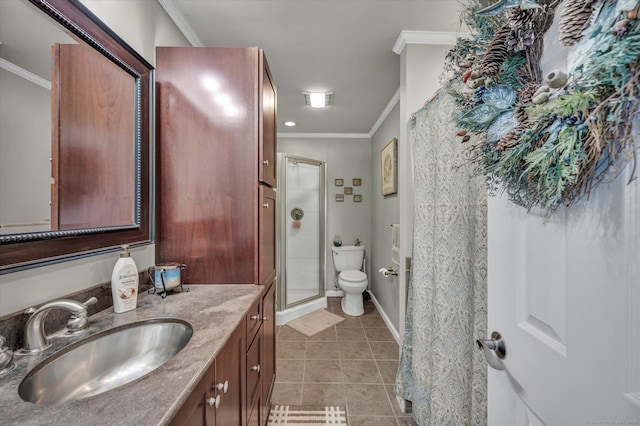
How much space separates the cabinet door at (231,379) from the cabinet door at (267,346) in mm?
390

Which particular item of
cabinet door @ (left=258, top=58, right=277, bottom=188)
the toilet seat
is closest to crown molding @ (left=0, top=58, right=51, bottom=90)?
cabinet door @ (left=258, top=58, right=277, bottom=188)

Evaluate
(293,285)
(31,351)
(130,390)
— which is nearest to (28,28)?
(31,351)

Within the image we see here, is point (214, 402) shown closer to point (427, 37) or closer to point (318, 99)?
point (427, 37)

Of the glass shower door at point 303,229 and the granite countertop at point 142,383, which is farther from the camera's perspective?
the glass shower door at point 303,229

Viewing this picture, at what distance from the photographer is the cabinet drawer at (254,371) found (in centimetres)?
115

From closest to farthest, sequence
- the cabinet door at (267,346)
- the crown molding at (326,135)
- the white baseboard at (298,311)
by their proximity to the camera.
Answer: the cabinet door at (267,346) < the white baseboard at (298,311) < the crown molding at (326,135)

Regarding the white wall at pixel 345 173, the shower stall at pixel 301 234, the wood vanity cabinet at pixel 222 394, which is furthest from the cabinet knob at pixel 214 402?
the white wall at pixel 345 173

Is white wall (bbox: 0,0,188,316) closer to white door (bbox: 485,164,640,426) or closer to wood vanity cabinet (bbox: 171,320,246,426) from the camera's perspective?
wood vanity cabinet (bbox: 171,320,246,426)

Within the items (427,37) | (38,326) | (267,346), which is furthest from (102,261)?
(427,37)

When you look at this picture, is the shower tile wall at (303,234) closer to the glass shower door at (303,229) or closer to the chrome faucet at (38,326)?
the glass shower door at (303,229)

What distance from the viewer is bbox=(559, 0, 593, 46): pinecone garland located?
0.46 m

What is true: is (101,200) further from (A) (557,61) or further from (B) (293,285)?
(B) (293,285)

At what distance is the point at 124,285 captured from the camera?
3.27 feet

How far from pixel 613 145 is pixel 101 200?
153cm
